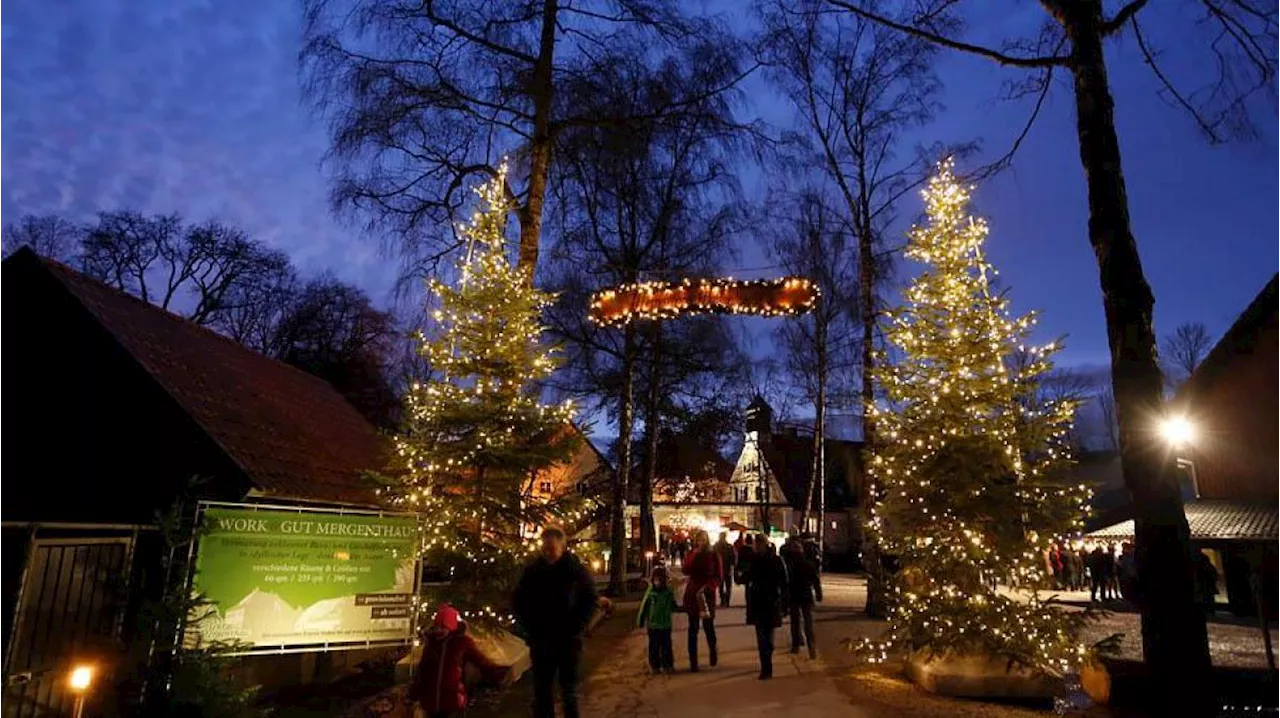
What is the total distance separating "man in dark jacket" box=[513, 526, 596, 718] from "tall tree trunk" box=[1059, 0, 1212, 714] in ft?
17.4

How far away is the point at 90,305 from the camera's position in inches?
422

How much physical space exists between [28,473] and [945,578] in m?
12.4

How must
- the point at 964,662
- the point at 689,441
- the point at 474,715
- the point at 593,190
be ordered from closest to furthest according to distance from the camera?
the point at 474,715
the point at 964,662
the point at 593,190
the point at 689,441

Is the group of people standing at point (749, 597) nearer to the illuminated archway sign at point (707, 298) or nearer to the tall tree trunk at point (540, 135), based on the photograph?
the illuminated archway sign at point (707, 298)

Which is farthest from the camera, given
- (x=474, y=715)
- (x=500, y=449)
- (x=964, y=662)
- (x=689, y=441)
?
(x=689, y=441)

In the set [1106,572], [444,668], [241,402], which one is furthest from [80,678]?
[1106,572]

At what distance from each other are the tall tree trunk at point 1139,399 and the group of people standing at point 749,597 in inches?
159

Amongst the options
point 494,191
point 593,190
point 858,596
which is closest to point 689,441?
point 858,596

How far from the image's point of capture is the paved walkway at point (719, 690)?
318 inches

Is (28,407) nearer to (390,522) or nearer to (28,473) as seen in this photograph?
(28,473)

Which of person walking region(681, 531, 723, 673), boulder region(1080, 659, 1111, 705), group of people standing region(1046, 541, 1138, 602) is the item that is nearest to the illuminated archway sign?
person walking region(681, 531, 723, 673)

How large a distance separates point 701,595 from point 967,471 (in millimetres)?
3912

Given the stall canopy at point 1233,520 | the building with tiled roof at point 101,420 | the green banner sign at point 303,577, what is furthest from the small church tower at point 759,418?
the green banner sign at point 303,577

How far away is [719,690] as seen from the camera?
9062 millimetres
